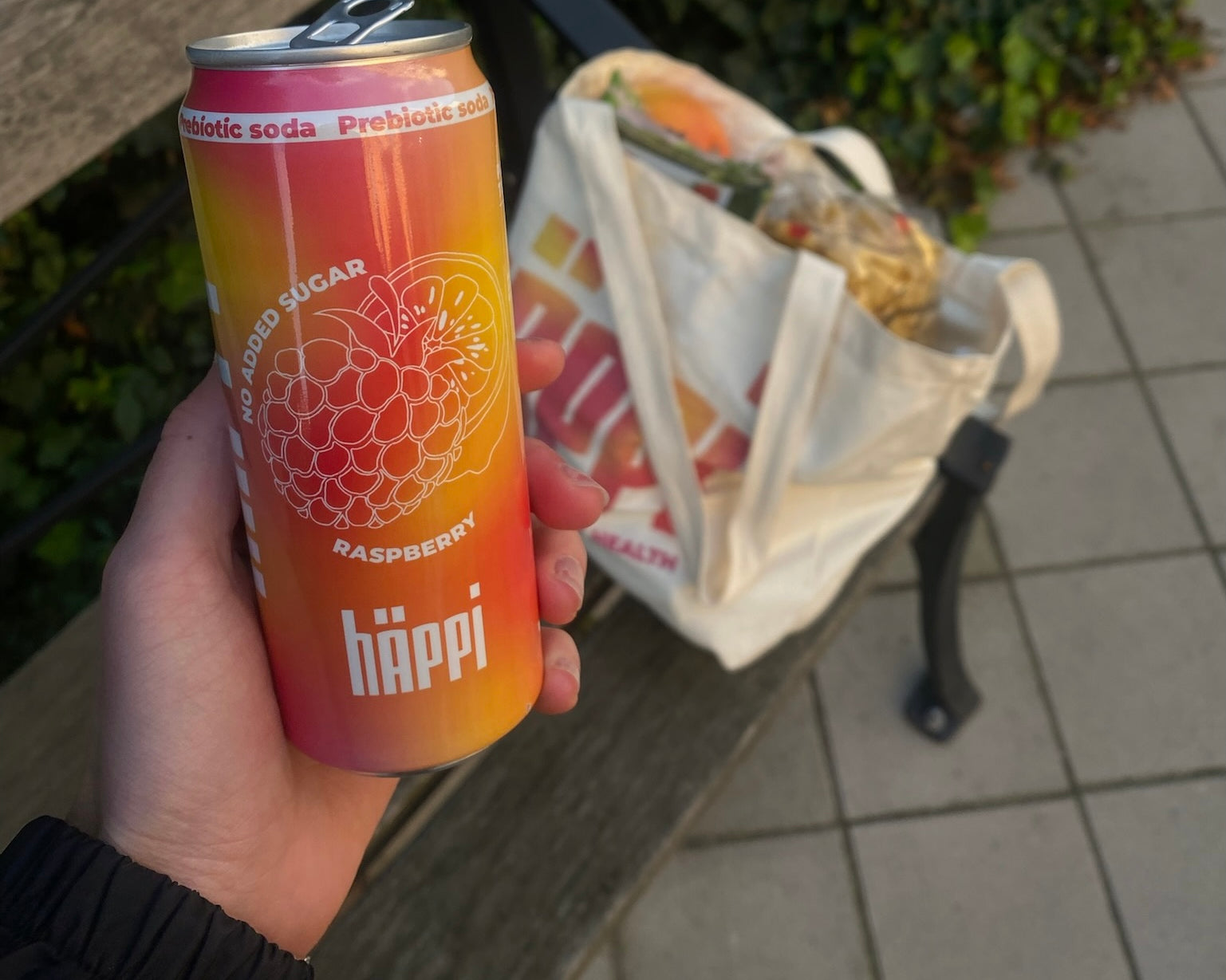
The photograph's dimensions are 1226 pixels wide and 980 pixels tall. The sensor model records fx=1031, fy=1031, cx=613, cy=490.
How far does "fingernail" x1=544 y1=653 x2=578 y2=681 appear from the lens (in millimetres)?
922

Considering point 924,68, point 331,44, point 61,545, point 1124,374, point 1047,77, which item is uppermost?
point 331,44

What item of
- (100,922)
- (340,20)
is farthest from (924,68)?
(100,922)

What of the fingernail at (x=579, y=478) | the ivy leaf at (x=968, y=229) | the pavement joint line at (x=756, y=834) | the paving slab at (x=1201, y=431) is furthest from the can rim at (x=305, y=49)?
the ivy leaf at (x=968, y=229)

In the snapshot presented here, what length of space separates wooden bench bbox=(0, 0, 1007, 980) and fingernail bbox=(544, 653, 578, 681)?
1.08ft

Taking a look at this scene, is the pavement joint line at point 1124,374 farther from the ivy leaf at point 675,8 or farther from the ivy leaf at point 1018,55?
the ivy leaf at point 675,8

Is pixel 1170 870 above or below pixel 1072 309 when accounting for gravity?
below

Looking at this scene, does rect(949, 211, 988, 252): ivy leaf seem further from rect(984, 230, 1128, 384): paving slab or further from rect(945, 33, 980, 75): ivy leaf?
rect(945, 33, 980, 75): ivy leaf

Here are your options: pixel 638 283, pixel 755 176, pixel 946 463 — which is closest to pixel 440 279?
pixel 638 283

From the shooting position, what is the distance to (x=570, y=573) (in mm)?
950

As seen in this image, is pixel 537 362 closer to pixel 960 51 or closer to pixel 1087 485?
pixel 1087 485

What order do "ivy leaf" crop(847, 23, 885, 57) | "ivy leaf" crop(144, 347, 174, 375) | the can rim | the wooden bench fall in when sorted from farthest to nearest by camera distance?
"ivy leaf" crop(847, 23, 885, 57)
"ivy leaf" crop(144, 347, 174, 375)
the wooden bench
the can rim

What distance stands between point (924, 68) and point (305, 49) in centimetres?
210

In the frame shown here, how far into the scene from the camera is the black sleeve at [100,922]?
2.26 ft

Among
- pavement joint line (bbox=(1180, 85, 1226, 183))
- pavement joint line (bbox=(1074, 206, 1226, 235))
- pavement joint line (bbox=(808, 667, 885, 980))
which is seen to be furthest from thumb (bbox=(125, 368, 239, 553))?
pavement joint line (bbox=(1180, 85, 1226, 183))
